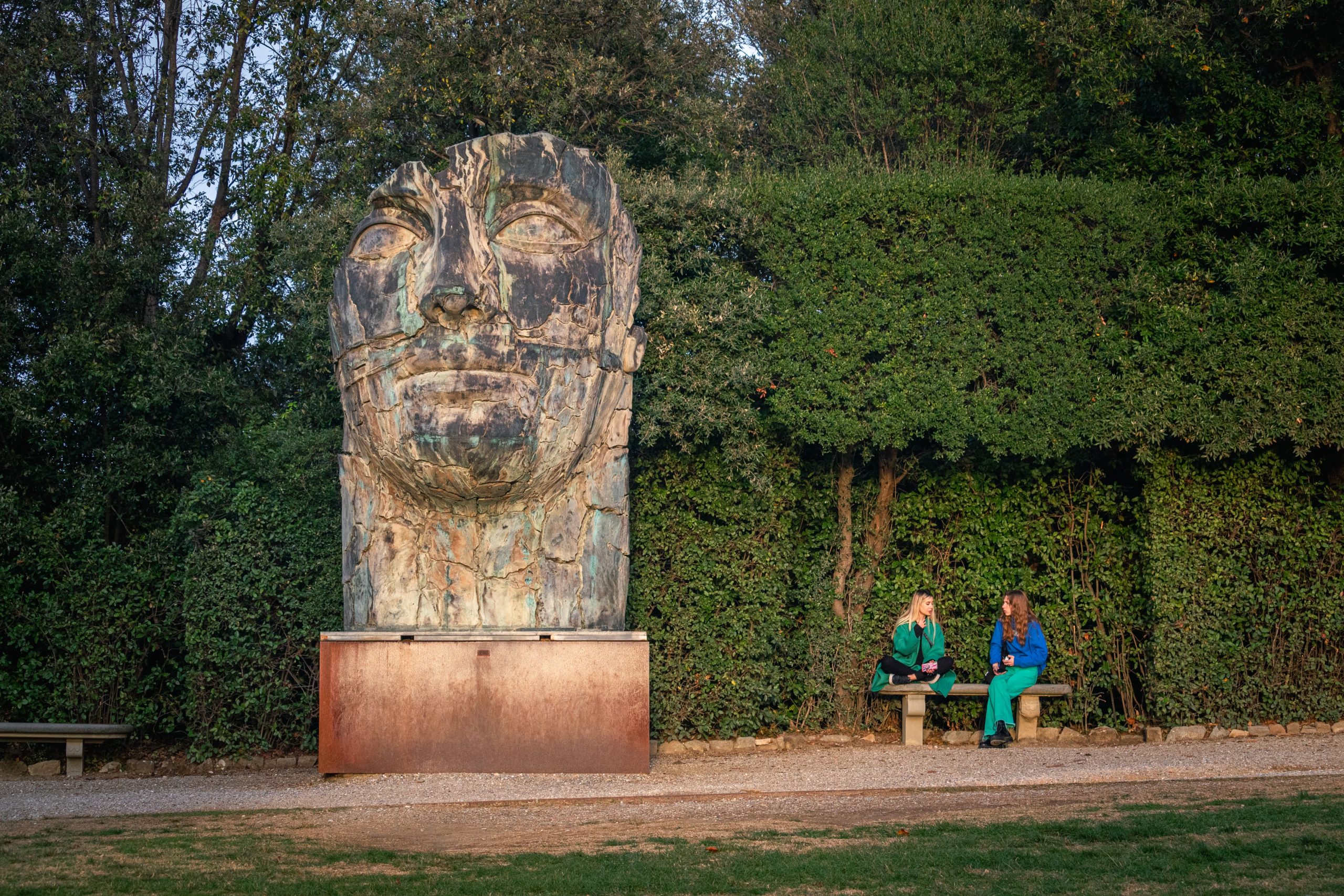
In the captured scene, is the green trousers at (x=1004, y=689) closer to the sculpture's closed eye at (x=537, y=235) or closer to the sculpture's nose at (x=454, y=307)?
the sculpture's closed eye at (x=537, y=235)

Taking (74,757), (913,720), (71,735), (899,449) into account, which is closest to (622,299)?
(899,449)

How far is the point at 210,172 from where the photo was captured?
1520 cm

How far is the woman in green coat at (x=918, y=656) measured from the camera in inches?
438

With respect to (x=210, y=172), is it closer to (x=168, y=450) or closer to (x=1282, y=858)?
(x=168, y=450)

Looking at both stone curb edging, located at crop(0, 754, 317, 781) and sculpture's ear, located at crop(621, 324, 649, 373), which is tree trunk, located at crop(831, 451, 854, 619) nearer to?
sculpture's ear, located at crop(621, 324, 649, 373)

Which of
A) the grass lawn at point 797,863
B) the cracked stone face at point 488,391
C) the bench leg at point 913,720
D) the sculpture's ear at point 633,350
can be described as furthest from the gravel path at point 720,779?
the sculpture's ear at point 633,350

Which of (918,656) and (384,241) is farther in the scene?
(918,656)

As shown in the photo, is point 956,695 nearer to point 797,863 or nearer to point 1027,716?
point 1027,716

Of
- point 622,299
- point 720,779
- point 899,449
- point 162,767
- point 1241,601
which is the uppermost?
point 622,299

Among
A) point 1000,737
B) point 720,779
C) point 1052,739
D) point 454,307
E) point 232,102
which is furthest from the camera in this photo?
point 232,102

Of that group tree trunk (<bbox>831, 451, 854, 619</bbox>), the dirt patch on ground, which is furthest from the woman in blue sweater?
the dirt patch on ground

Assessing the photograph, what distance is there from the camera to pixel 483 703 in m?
9.20

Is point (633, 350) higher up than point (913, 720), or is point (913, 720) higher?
point (633, 350)

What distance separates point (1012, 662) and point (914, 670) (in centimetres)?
87
